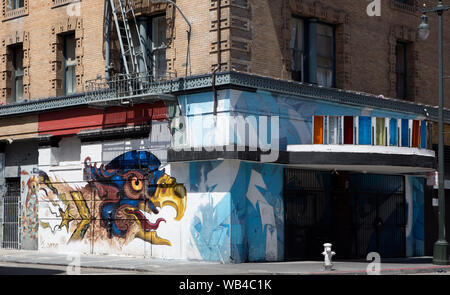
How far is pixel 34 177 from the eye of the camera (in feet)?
108

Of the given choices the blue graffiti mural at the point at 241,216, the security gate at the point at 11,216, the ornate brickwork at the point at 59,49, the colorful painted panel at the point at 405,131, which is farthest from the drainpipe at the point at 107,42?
the colorful painted panel at the point at 405,131

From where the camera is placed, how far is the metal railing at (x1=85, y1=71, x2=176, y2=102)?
28203 mm

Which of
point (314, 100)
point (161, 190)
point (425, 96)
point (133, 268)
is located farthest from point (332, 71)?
point (133, 268)

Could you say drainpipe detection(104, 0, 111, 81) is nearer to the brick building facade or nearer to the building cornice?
the brick building facade

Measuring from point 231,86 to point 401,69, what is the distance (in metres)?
11.2

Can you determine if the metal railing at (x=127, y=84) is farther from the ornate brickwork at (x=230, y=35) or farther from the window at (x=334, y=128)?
the window at (x=334, y=128)

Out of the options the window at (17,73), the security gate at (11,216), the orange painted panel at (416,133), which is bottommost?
the security gate at (11,216)

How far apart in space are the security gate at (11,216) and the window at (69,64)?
517cm

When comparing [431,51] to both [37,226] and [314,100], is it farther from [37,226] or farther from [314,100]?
[37,226]

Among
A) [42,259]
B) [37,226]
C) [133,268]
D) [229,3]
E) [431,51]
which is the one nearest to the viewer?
[133,268]

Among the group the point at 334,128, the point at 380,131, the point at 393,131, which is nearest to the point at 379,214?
the point at 393,131

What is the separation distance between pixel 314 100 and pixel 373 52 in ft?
14.9
